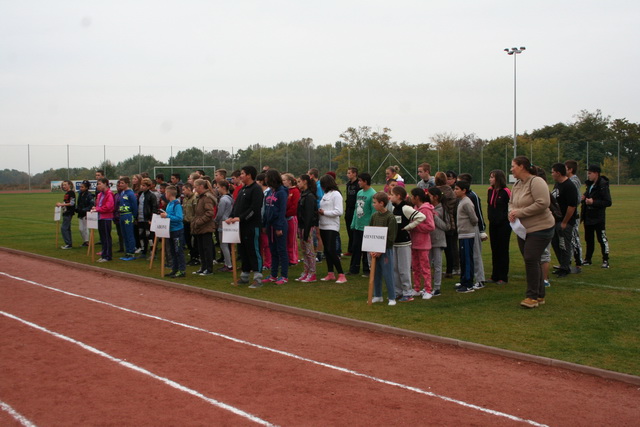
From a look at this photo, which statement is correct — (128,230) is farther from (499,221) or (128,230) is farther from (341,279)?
(499,221)

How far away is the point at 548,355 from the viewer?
22.0ft

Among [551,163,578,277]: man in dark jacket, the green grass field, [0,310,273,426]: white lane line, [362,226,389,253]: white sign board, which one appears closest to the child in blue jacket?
the green grass field

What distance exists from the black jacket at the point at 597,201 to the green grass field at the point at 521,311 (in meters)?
1.00

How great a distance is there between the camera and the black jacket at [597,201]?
12.0 m

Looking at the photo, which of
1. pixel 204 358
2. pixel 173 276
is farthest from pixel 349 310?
pixel 173 276

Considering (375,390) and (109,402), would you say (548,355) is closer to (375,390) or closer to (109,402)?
(375,390)

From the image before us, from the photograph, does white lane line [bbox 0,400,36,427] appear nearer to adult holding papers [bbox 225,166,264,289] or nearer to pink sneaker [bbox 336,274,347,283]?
adult holding papers [bbox 225,166,264,289]

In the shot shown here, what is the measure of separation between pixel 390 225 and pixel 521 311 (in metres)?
2.30

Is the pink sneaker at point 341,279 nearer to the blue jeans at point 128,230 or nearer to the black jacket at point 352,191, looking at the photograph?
the black jacket at point 352,191

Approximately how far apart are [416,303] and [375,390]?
391cm

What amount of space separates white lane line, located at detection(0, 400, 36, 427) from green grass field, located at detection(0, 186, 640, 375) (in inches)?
181

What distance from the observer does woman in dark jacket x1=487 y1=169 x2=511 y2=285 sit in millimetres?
Result: 10352

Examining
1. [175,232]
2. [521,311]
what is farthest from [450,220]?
[175,232]

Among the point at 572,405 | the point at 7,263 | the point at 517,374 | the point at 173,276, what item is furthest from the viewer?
the point at 7,263
